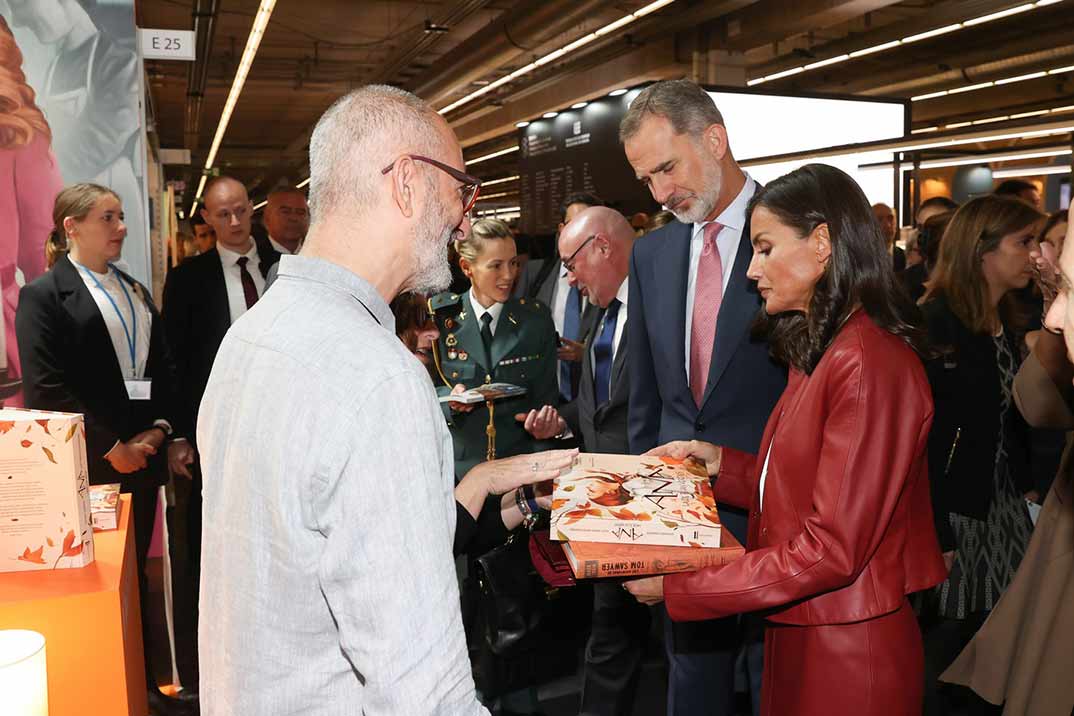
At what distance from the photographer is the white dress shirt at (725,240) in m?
2.66

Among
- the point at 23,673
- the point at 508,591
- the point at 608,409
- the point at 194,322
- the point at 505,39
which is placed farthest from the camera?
the point at 505,39

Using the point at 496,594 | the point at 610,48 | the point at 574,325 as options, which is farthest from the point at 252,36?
the point at 496,594

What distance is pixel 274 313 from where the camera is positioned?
48.3 inches

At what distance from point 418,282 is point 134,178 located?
145 inches

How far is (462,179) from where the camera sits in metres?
1.42

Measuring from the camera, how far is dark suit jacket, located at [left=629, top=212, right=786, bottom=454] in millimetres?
2508

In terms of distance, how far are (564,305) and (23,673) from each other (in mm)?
3783

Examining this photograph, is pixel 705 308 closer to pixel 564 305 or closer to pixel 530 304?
pixel 530 304

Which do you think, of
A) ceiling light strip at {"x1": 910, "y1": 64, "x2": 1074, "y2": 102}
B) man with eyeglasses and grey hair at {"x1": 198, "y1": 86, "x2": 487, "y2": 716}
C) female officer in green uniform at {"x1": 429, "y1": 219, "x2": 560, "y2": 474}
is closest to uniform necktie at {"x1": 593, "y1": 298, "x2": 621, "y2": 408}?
female officer in green uniform at {"x1": 429, "y1": 219, "x2": 560, "y2": 474}

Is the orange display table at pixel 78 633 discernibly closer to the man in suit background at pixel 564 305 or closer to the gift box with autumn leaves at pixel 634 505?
the gift box with autumn leaves at pixel 634 505

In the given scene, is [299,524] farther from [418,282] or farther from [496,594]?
[496,594]

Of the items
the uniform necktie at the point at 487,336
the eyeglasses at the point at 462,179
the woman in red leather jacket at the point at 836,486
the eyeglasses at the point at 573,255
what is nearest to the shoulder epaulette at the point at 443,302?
the uniform necktie at the point at 487,336

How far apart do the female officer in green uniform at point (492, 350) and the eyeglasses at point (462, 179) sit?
6.97 ft

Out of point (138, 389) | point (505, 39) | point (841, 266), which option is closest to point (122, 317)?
point (138, 389)
